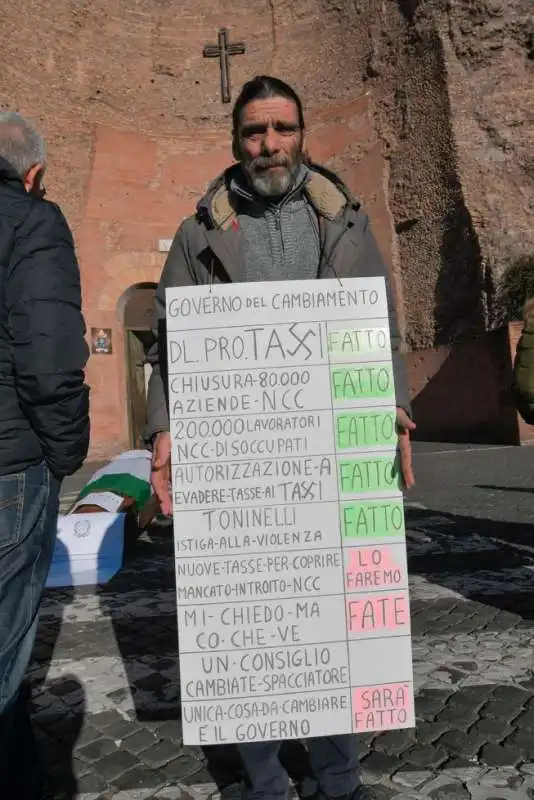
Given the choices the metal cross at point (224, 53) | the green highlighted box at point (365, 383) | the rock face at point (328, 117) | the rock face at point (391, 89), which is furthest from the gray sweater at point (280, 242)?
the metal cross at point (224, 53)

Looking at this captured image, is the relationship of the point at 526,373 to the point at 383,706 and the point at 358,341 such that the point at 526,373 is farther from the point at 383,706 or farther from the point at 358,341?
the point at 383,706

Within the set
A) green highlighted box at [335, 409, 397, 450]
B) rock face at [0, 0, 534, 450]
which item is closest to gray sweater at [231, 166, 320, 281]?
green highlighted box at [335, 409, 397, 450]

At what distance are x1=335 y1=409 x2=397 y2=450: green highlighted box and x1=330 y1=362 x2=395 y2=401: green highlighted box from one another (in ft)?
0.16

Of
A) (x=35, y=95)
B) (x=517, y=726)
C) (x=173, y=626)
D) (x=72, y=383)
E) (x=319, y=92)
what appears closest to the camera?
(x=72, y=383)

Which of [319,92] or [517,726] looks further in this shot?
[319,92]

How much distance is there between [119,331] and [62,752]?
1360 centimetres

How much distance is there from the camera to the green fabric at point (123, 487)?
5.64 meters

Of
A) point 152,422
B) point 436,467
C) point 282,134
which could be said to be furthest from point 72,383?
point 436,467

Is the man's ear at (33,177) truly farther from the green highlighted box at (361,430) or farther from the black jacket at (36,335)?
the green highlighted box at (361,430)

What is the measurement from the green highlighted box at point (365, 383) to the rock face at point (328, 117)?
13.6 meters

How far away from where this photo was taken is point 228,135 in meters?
17.1

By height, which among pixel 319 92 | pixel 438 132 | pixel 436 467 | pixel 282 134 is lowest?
pixel 436 467

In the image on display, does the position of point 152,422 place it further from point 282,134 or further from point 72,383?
point 282,134

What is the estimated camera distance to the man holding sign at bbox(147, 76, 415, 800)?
190 cm
